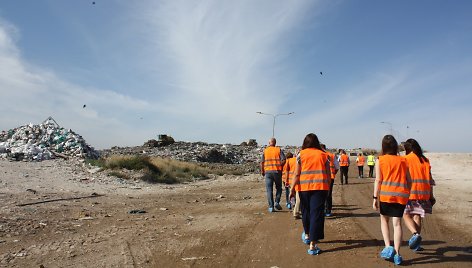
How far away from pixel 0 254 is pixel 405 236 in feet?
22.3

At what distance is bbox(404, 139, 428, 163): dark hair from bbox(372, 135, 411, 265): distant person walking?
78 cm

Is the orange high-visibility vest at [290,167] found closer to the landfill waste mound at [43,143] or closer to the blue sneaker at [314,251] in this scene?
the blue sneaker at [314,251]

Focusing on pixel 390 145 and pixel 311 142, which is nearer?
pixel 390 145

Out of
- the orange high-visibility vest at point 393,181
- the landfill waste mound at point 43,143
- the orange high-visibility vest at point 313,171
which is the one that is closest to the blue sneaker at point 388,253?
the orange high-visibility vest at point 393,181

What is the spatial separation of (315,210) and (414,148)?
192 centimetres

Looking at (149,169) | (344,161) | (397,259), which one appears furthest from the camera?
(149,169)

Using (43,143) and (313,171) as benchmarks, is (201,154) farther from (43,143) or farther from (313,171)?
(313,171)

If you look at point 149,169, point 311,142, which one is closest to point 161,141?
point 149,169

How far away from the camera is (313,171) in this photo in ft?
20.2

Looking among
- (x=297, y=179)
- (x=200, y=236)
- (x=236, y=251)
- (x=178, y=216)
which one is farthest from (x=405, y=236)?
(x=178, y=216)

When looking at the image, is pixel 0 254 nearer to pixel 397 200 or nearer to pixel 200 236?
pixel 200 236

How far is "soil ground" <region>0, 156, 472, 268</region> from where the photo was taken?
5.80 metres

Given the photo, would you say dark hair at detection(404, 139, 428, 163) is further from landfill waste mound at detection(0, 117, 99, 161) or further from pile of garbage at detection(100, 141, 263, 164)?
pile of garbage at detection(100, 141, 263, 164)

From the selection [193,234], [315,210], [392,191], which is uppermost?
[392,191]
